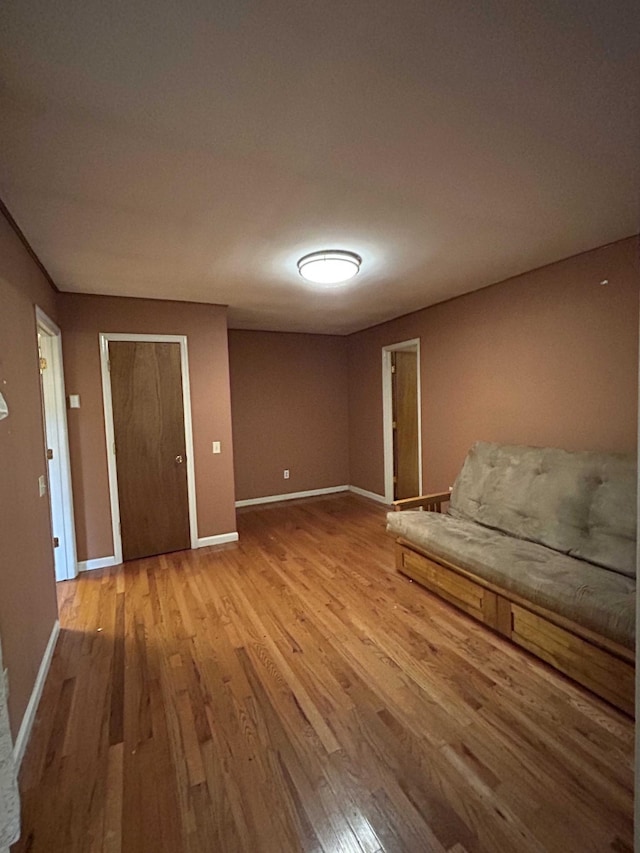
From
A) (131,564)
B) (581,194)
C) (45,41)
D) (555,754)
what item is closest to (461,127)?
(581,194)

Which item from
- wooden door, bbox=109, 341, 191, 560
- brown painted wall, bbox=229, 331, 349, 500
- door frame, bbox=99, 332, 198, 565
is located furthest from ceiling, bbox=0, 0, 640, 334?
brown painted wall, bbox=229, 331, 349, 500

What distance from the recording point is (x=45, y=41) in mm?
1051

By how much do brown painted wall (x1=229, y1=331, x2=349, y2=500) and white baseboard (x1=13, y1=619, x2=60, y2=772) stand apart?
318 cm

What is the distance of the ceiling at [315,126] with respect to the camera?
1.03 metres

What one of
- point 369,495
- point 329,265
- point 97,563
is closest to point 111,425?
point 97,563

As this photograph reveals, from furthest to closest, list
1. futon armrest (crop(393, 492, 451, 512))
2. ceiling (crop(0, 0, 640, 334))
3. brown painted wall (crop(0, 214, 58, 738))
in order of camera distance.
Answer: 1. futon armrest (crop(393, 492, 451, 512))
2. brown painted wall (crop(0, 214, 58, 738))
3. ceiling (crop(0, 0, 640, 334))

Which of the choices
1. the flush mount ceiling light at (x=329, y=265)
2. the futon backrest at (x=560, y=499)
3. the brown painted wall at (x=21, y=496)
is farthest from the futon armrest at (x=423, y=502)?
the brown painted wall at (x=21, y=496)

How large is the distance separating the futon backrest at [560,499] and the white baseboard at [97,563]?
314cm

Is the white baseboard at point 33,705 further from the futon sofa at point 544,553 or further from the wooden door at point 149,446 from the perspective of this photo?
the futon sofa at point 544,553

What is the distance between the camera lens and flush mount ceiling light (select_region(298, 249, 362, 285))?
8.48 feet

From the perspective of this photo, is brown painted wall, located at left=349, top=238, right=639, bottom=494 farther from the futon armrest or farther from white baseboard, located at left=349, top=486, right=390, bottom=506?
white baseboard, located at left=349, top=486, right=390, bottom=506

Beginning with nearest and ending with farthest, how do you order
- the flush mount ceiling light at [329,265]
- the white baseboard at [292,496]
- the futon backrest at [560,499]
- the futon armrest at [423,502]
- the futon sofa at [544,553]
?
the futon sofa at [544,553], the futon backrest at [560,499], the flush mount ceiling light at [329,265], the futon armrest at [423,502], the white baseboard at [292,496]

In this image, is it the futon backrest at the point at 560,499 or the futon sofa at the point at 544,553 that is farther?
the futon backrest at the point at 560,499

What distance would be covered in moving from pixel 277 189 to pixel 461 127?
81 cm
